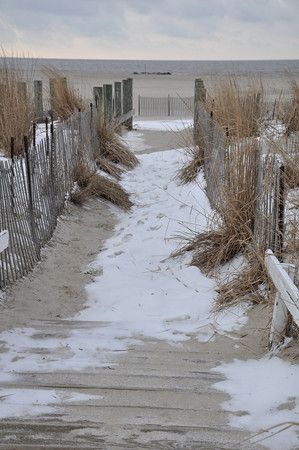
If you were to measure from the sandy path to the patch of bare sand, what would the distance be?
20mm

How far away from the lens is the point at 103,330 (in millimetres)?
3455

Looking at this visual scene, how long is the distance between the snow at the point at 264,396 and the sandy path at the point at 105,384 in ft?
0.21

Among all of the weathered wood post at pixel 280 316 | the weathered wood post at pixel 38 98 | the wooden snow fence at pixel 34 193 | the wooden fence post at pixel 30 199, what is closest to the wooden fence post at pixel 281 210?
the weathered wood post at pixel 280 316

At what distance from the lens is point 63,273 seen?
484cm

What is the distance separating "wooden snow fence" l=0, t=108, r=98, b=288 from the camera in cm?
418

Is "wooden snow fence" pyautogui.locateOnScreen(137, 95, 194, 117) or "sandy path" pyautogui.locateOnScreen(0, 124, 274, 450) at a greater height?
"sandy path" pyautogui.locateOnScreen(0, 124, 274, 450)

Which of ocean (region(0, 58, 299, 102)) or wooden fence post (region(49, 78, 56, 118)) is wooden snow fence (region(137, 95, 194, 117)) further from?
wooden fence post (region(49, 78, 56, 118))

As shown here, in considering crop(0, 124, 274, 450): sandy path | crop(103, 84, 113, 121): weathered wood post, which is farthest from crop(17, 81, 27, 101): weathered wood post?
crop(0, 124, 274, 450): sandy path

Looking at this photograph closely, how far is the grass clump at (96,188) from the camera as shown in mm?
7075

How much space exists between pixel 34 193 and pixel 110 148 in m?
4.36

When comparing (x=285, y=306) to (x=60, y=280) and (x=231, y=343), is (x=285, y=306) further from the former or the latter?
(x=60, y=280)

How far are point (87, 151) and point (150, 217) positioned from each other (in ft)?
5.25

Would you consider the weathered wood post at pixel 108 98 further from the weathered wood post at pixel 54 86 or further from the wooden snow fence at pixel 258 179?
the wooden snow fence at pixel 258 179

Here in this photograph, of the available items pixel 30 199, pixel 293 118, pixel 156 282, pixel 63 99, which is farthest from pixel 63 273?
pixel 63 99
